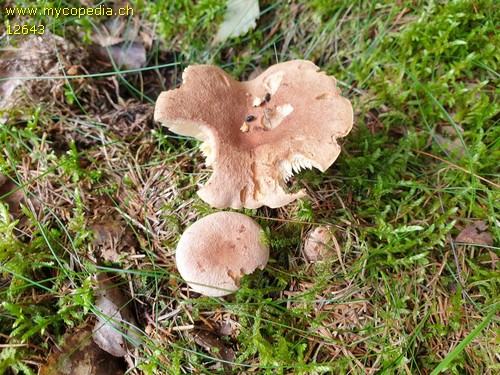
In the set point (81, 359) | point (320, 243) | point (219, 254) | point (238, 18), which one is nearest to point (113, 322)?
point (81, 359)

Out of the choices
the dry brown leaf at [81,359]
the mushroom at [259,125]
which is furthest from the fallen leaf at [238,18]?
the dry brown leaf at [81,359]

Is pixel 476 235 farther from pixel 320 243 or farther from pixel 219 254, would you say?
pixel 219 254

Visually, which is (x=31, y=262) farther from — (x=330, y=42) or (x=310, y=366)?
(x=330, y=42)

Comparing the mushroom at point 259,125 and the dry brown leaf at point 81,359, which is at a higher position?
the mushroom at point 259,125

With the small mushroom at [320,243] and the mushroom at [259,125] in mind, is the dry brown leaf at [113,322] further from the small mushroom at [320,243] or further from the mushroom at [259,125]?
the small mushroom at [320,243]

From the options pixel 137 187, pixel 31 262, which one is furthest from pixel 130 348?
pixel 137 187

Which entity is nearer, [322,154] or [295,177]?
[322,154]
